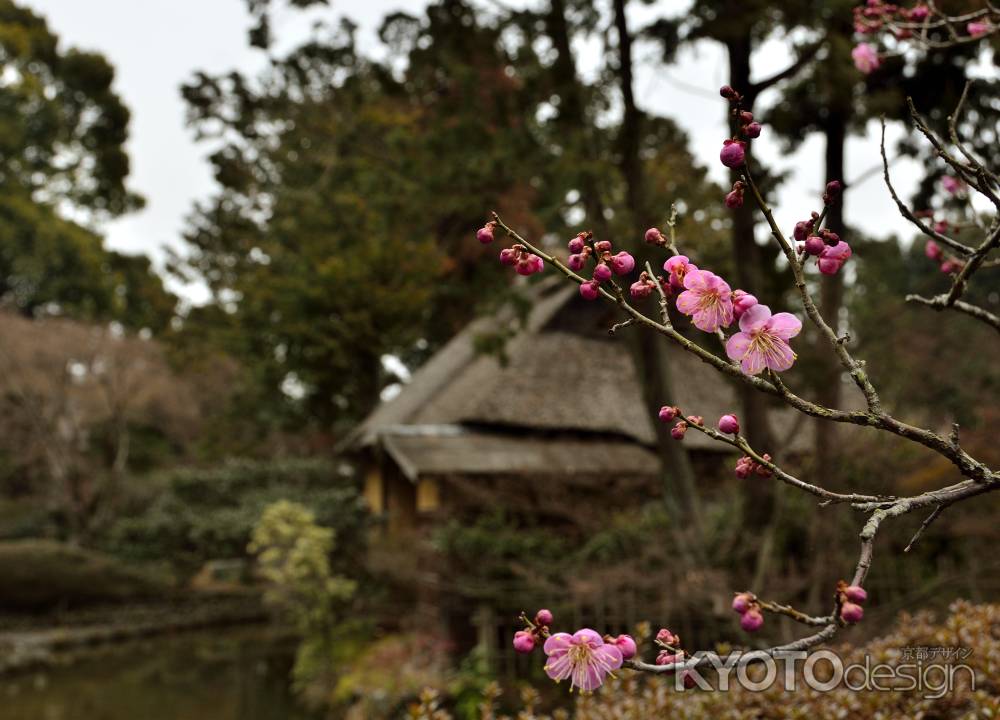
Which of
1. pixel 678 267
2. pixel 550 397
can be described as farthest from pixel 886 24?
pixel 550 397

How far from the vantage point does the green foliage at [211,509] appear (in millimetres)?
15227

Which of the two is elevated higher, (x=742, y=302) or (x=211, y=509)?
(x=742, y=302)

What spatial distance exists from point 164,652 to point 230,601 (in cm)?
277

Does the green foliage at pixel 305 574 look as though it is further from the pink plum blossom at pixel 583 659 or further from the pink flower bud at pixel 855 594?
the pink flower bud at pixel 855 594

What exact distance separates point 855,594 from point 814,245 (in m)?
0.57

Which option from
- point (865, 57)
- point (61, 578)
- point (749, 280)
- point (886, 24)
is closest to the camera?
point (886, 24)

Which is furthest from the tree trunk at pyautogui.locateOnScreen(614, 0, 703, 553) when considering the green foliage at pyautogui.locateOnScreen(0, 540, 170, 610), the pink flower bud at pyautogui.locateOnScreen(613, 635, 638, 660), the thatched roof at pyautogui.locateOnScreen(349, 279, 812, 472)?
the green foliage at pyautogui.locateOnScreen(0, 540, 170, 610)

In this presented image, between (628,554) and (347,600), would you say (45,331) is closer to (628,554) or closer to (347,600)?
(347,600)

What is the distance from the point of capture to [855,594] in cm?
119

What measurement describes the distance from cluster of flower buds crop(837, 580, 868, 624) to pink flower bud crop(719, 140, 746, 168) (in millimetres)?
686

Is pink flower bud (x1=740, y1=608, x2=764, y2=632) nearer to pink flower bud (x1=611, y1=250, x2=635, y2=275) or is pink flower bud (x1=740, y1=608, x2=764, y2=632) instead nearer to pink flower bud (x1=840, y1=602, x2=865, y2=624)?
pink flower bud (x1=840, y1=602, x2=865, y2=624)

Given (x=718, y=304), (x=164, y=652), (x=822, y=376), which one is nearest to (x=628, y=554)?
(x=822, y=376)

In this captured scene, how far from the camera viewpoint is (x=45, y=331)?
1694 cm

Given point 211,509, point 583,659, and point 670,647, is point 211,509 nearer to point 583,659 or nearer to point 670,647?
point 583,659
